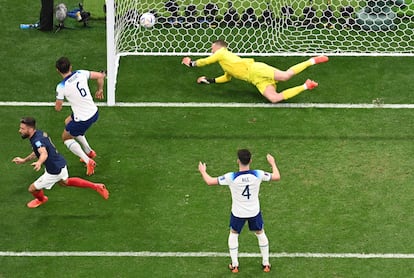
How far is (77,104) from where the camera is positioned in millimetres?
14664

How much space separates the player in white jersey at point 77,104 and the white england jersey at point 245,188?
335 cm

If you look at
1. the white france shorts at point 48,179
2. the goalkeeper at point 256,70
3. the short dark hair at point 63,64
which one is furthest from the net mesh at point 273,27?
→ the white france shorts at point 48,179

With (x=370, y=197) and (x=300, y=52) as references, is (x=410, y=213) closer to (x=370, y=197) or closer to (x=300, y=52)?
(x=370, y=197)

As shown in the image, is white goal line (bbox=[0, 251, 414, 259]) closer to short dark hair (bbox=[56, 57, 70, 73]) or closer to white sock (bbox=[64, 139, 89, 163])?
white sock (bbox=[64, 139, 89, 163])

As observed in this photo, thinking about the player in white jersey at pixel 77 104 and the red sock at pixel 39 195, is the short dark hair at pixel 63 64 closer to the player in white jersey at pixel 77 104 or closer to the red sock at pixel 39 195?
the player in white jersey at pixel 77 104

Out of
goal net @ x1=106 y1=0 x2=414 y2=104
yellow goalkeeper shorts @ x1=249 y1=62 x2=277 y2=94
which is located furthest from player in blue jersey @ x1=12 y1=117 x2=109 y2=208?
goal net @ x1=106 y1=0 x2=414 y2=104

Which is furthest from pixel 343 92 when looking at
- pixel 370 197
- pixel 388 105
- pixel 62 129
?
pixel 62 129

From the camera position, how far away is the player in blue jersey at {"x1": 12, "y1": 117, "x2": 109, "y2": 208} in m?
13.3

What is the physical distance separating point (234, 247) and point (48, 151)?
115 inches

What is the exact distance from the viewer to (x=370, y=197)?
47.2ft

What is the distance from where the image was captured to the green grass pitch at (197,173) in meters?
13.2

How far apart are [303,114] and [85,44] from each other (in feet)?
15.6

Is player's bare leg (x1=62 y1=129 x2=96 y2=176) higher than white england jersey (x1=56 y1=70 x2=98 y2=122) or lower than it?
lower

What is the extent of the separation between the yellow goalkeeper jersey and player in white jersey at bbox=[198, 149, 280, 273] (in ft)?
16.7
